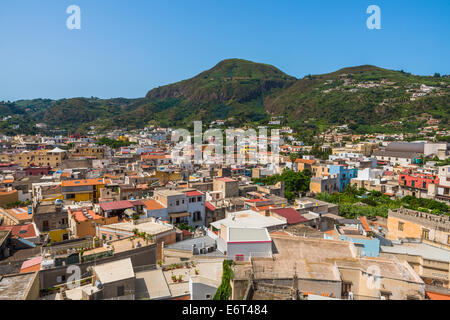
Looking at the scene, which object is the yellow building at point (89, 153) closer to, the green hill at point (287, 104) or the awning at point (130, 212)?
the awning at point (130, 212)

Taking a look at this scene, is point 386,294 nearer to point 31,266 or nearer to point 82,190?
point 31,266

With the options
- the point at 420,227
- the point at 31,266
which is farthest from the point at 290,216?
the point at 31,266

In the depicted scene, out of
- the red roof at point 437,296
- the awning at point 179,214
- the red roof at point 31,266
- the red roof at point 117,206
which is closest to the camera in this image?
the red roof at point 437,296

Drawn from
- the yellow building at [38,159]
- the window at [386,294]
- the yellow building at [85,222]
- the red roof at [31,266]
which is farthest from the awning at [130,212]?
the yellow building at [38,159]

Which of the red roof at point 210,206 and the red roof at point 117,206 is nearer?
the red roof at point 117,206

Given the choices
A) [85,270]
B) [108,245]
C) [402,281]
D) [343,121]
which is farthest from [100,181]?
[343,121]

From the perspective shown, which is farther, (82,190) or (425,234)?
(82,190)

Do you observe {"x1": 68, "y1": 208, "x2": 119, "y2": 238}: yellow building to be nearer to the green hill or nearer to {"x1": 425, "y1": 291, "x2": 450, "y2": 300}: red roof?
{"x1": 425, "y1": 291, "x2": 450, "y2": 300}: red roof
